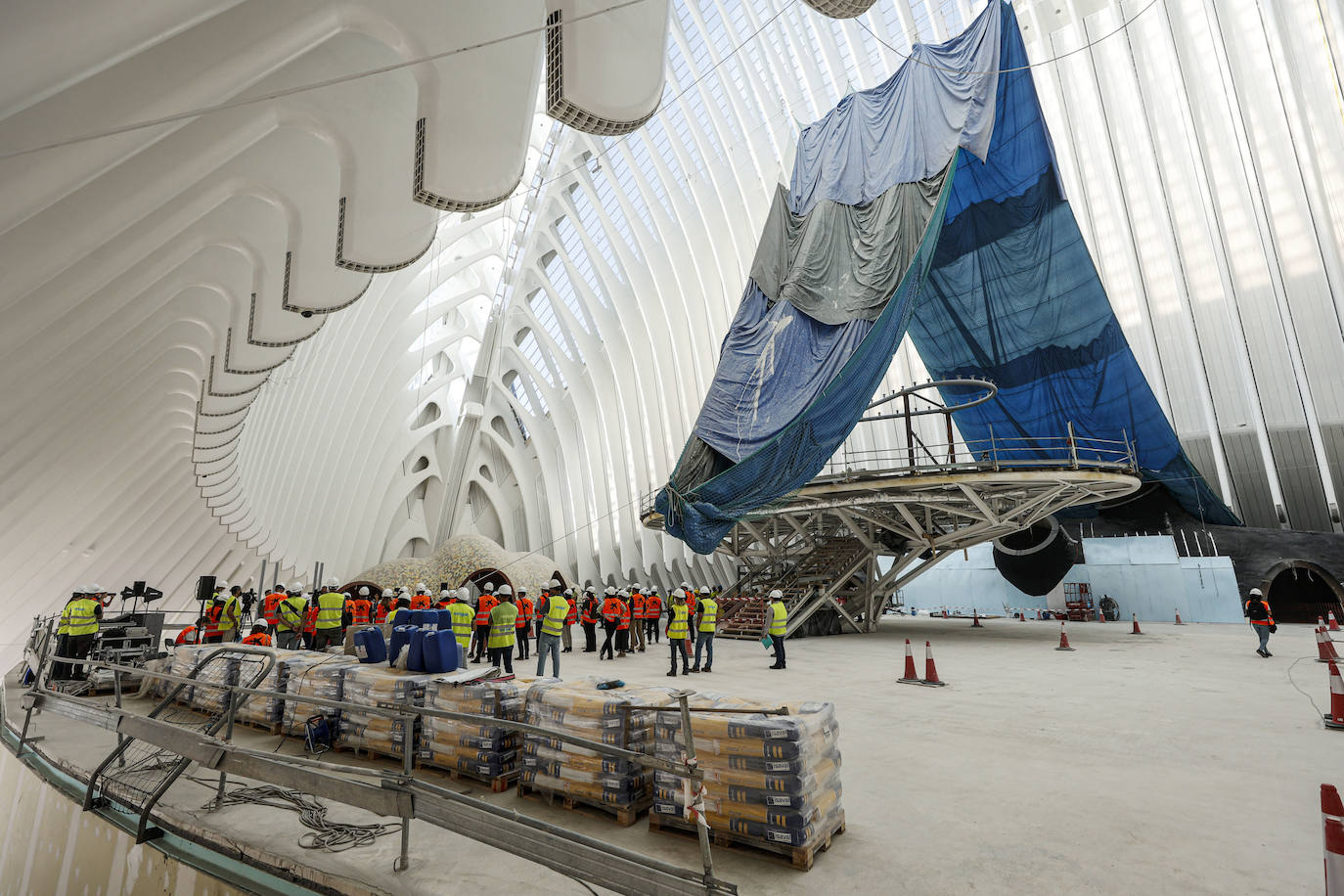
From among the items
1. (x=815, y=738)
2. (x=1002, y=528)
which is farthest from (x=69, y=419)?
(x=1002, y=528)

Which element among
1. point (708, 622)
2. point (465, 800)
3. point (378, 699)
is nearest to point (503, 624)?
point (708, 622)

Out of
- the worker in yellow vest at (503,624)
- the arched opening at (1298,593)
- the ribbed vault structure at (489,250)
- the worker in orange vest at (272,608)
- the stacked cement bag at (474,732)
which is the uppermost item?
the ribbed vault structure at (489,250)

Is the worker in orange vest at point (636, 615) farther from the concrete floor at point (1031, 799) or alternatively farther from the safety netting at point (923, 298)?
the concrete floor at point (1031, 799)

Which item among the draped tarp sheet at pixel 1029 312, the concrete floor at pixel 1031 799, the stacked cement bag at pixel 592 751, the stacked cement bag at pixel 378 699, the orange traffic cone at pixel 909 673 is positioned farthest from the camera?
the draped tarp sheet at pixel 1029 312

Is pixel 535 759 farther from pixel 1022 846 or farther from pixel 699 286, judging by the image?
pixel 699 286

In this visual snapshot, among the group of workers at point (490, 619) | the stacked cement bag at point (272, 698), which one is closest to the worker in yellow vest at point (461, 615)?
the group of workers at point (490, 619)

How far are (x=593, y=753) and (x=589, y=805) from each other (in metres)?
0.43

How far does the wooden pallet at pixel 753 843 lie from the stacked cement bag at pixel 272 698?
15.3 ft

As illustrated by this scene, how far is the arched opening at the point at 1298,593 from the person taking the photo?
2019 centimetres

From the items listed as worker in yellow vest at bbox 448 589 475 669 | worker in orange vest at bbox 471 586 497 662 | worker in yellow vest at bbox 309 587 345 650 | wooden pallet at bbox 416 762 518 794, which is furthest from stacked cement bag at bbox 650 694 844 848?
worker in yellow vest at bbox 309 587 345 650

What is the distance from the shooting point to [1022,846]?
162 inches

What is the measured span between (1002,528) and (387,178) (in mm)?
15906

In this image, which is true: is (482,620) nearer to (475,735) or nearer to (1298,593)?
(475,735)

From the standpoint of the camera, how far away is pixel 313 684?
6.79m
